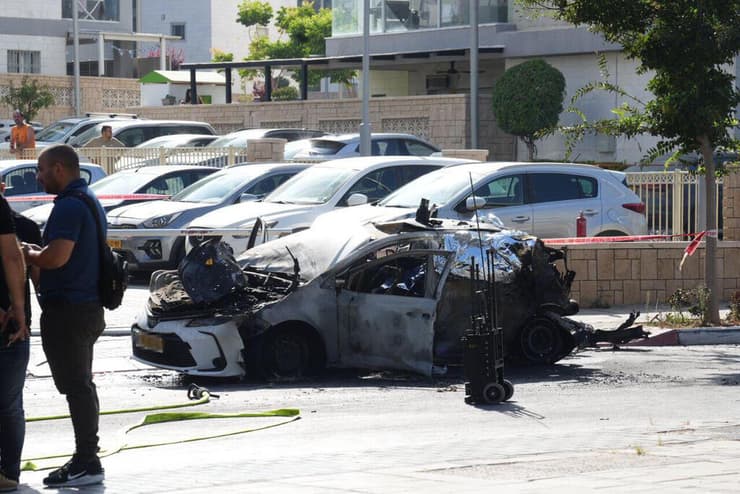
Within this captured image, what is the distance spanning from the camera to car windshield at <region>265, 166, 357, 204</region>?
1980 centimetres

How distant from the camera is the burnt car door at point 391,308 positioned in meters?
12.4

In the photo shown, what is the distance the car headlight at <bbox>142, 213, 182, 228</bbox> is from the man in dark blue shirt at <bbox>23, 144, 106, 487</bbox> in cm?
1213

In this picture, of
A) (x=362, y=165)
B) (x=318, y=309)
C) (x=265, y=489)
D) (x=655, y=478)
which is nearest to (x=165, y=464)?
(x=265, y=489)

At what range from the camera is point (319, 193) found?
782 inches

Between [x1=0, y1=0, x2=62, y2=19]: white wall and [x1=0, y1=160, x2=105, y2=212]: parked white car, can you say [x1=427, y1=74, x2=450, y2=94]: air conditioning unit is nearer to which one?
[x1=0, y1=0, x2=62, y2=19]: white wall

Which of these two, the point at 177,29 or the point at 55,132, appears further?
the point at 177,29

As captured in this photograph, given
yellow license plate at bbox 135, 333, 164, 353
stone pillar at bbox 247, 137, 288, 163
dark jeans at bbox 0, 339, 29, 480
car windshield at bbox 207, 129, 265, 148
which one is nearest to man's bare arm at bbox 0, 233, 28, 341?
dark jeans at bbox 0, 339, 29, 480

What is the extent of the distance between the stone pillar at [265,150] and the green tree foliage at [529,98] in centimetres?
1408

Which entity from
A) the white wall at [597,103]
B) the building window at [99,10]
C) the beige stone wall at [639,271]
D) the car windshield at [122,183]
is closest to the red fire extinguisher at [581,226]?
the beige stone wall at [639,271]

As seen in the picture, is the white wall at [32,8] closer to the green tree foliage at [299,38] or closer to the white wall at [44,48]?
the white wall at [44,48]

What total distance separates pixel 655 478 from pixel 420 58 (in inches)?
1488

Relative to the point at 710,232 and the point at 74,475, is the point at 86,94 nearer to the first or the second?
the point at 710,232

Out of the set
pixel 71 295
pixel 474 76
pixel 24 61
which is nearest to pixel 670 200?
pixel 71 295

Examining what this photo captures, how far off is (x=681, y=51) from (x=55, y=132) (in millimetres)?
26204
